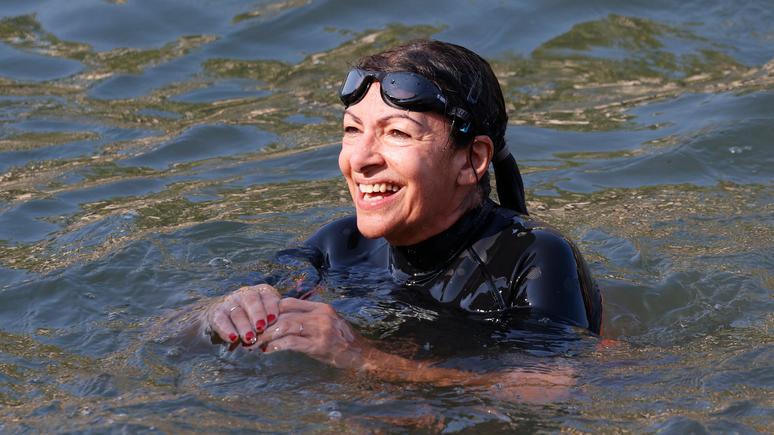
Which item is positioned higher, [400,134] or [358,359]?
[400,134]

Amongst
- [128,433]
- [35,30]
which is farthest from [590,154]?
[35,30]

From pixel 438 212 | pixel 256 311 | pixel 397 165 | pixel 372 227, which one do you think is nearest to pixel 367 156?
pixel 397 165

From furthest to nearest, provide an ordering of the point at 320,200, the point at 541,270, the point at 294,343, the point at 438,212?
the point at 320,200, the point at 438,212, the point at 541,270, the point at 294,343

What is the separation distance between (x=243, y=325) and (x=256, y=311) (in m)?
0.08

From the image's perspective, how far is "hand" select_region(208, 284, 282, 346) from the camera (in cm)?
315

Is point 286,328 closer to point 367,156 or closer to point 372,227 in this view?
point 372,227

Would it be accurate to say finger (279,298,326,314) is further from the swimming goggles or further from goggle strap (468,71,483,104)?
goggle strap (468,71,483,104)

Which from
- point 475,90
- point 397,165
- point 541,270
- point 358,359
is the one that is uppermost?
point 475,90

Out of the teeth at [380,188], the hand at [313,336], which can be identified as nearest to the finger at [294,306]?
the hand at [313,336]

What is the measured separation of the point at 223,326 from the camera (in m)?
3.21

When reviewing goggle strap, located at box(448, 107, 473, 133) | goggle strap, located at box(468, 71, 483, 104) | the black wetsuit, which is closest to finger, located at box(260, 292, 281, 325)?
the black wetsuit

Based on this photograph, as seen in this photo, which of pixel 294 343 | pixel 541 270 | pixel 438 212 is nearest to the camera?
pixel 294 343

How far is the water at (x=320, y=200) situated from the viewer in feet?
10.1

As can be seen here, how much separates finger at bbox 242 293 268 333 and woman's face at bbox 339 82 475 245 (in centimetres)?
66
